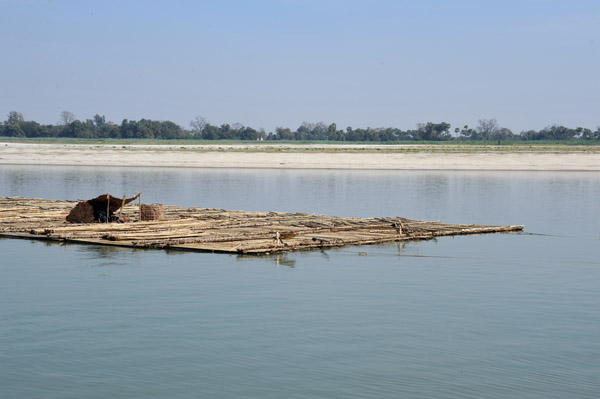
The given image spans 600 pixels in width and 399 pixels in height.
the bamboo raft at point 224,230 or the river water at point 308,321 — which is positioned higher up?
the bamboo raft at point 224,230

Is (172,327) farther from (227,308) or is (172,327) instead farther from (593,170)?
(593,170)

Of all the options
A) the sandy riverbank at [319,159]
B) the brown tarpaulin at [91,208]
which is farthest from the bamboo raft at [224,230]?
the sandy riverbank at [319,159]

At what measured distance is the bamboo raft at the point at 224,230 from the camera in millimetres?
20922

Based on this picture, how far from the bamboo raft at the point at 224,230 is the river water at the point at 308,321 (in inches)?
23.9

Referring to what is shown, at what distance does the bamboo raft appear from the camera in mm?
20922

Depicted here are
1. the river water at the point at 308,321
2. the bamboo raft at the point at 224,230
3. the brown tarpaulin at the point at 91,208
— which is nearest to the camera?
the river water at the point at 308,321

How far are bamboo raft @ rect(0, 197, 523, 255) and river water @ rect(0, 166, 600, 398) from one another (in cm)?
61

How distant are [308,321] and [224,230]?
11.4 m

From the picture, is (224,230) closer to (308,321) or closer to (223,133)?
(308,321)

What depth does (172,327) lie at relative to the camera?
12.2 metres

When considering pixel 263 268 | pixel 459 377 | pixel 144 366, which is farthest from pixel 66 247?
pixel 459 377

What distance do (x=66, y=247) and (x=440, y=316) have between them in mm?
12372

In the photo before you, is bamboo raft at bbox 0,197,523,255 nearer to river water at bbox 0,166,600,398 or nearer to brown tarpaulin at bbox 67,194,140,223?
brown tarpaulin at bbox 67,194,140,223

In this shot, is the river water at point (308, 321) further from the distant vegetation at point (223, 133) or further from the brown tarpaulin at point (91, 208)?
the distant vegetation at point (223, 133)
